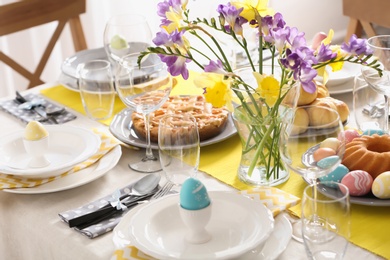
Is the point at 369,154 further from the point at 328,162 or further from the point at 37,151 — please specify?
the point at 37,151

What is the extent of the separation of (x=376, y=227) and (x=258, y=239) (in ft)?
0.82

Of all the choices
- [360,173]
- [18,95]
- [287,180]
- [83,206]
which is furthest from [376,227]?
[18,95]

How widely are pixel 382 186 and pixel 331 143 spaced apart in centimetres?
14

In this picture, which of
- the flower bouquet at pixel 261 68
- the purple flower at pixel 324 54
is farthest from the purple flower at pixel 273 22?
the purple flower at pixel 324 54

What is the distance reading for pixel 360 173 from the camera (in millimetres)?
1314

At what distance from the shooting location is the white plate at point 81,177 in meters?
1.45

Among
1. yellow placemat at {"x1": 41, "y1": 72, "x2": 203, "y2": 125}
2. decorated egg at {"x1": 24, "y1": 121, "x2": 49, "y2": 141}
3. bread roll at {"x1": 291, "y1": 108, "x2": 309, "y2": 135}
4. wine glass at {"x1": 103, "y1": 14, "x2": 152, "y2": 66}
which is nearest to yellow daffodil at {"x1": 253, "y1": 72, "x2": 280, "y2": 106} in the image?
bread roll at {"x1": 291, "y1": 108, "x2": 309, "y2": 135}

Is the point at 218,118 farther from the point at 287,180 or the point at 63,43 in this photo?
the point at 63,43

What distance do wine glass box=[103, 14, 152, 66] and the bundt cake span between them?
0.85 m

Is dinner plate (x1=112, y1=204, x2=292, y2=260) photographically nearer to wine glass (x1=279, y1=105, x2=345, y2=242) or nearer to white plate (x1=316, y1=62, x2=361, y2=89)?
wine glass (x1=279, y1=105, x2=345, y2=242)

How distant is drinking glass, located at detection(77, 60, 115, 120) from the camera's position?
1.81 meters

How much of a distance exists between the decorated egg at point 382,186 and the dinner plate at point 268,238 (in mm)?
177

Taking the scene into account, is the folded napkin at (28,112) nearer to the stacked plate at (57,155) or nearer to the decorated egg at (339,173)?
the stacked plate at (57,155)

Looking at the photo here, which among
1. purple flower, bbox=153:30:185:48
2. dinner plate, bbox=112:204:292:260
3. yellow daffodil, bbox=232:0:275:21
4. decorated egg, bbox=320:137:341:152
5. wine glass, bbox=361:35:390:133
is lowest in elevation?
dinner plate, bbox=112:204:292:260
